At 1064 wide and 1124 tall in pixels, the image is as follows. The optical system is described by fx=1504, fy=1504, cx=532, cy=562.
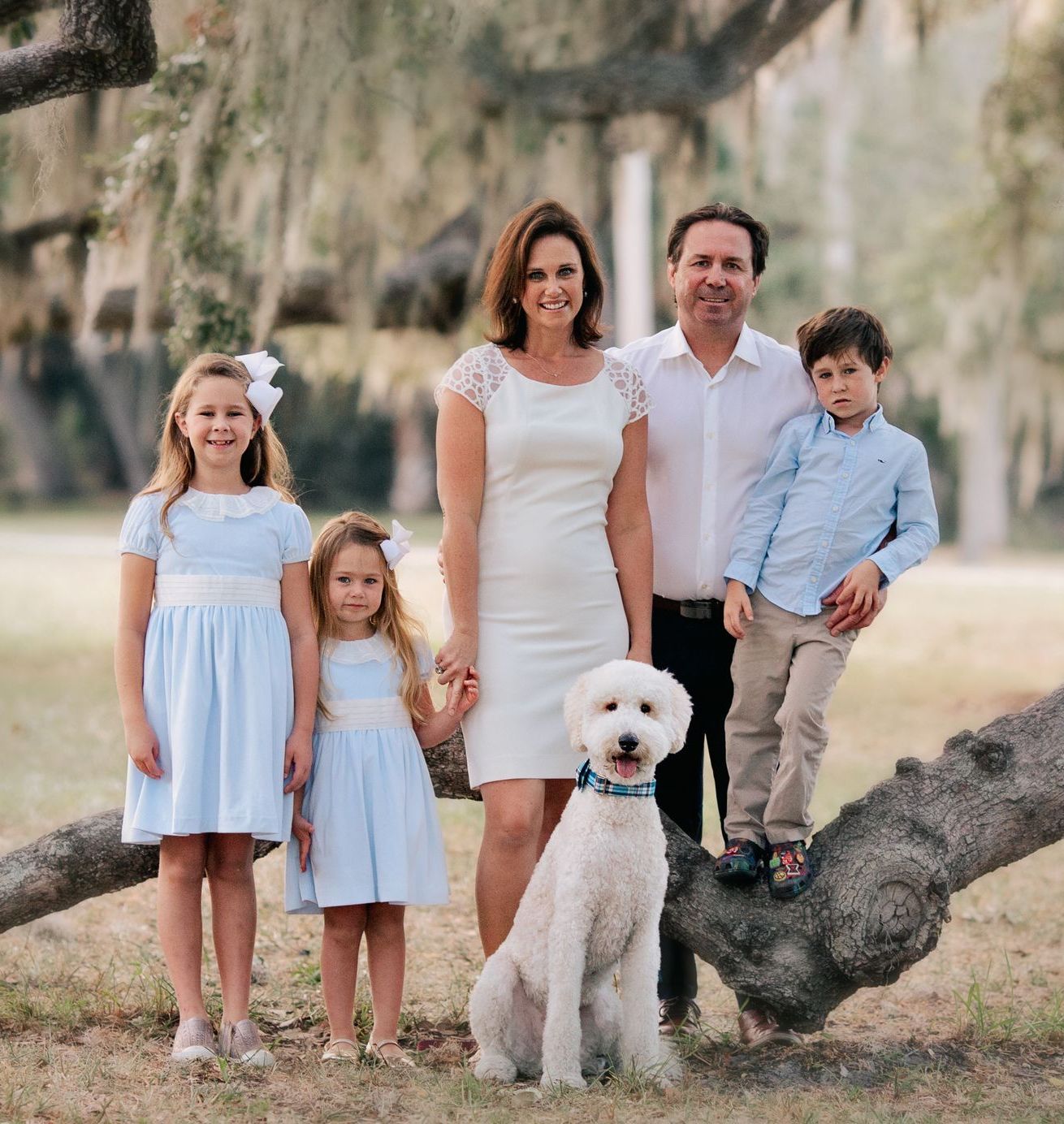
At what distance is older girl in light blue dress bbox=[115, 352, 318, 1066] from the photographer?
→ 385 cm

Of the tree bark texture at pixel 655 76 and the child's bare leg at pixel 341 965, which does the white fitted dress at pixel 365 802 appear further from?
the tree bark texture at pixel 655 76

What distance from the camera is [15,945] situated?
5.29m

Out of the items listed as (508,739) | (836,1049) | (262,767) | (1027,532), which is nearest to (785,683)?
(508,739)

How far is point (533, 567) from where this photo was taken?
389 cm

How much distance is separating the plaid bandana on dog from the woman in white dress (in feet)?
0.58

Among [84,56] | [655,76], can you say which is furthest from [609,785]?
[655,76]

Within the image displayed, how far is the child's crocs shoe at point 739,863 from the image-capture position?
404 cm

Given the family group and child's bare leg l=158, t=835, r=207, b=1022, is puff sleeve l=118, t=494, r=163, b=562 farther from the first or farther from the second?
child's bare leg l=158, t=835, r=207, b=1022

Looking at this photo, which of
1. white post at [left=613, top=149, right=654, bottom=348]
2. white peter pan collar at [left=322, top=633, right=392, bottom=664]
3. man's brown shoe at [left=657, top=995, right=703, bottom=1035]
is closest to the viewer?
white peter pan collar at [left=322, top=633, right=392, bottom=664]

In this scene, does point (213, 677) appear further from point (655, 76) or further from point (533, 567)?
point (655, 76)

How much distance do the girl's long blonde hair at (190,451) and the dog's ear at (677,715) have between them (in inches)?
48.1

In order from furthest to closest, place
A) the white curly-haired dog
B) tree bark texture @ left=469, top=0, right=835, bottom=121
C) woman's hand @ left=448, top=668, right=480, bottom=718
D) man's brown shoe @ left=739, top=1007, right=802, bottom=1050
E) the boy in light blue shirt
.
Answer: tree bark texture @ left=469, top=0, right=835, bottom=121 < man's brown shoe @ left=739, top=1007, right=802, bottom=1050 < the boy in light blue shirt < woman's hand @ left=448, top=668, right=480, bottom=718 < the white curly-haired dog

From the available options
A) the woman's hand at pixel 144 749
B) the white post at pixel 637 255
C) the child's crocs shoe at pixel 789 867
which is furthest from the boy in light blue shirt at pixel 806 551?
the white post at pixel 637 255

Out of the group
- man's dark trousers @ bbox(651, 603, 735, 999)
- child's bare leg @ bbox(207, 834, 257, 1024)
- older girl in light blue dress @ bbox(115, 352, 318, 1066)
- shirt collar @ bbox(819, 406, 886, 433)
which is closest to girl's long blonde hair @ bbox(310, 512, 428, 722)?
older girl in light blue dress @ bbox(115, 352, 318, 1066)
